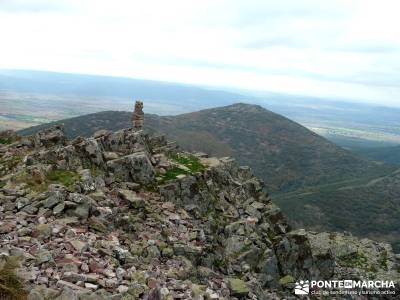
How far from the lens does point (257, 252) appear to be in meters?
32.6

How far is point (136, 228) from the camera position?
2484cm

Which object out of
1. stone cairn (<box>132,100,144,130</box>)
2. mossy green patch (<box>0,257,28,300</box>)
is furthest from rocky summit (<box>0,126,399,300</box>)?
stone cairn (<box>132,100,144,130</box>)

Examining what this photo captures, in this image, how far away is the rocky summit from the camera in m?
17.1

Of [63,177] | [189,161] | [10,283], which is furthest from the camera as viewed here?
[189,161]

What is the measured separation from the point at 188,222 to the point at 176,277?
8659 millimetres

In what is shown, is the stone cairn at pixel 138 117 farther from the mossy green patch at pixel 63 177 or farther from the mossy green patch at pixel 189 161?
the mossy green patch at pixel 63 177

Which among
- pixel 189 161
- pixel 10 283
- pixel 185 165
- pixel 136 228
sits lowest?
pixel 136 228

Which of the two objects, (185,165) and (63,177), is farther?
(185,165)

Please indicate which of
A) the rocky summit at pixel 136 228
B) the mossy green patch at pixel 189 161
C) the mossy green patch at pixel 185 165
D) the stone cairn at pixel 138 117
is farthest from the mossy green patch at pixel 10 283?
the stone cairn at pixel 138 117

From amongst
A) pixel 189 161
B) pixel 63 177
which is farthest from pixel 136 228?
pixel 189 161

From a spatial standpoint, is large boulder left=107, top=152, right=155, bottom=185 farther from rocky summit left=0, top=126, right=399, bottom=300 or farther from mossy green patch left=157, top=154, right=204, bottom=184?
mossy green patch left=157, top=154, right=204, bottom=184

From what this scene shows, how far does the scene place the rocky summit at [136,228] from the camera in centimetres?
1709

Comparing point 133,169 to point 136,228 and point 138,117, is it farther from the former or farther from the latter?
point 138,117

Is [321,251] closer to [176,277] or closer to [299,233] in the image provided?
[299,233]
